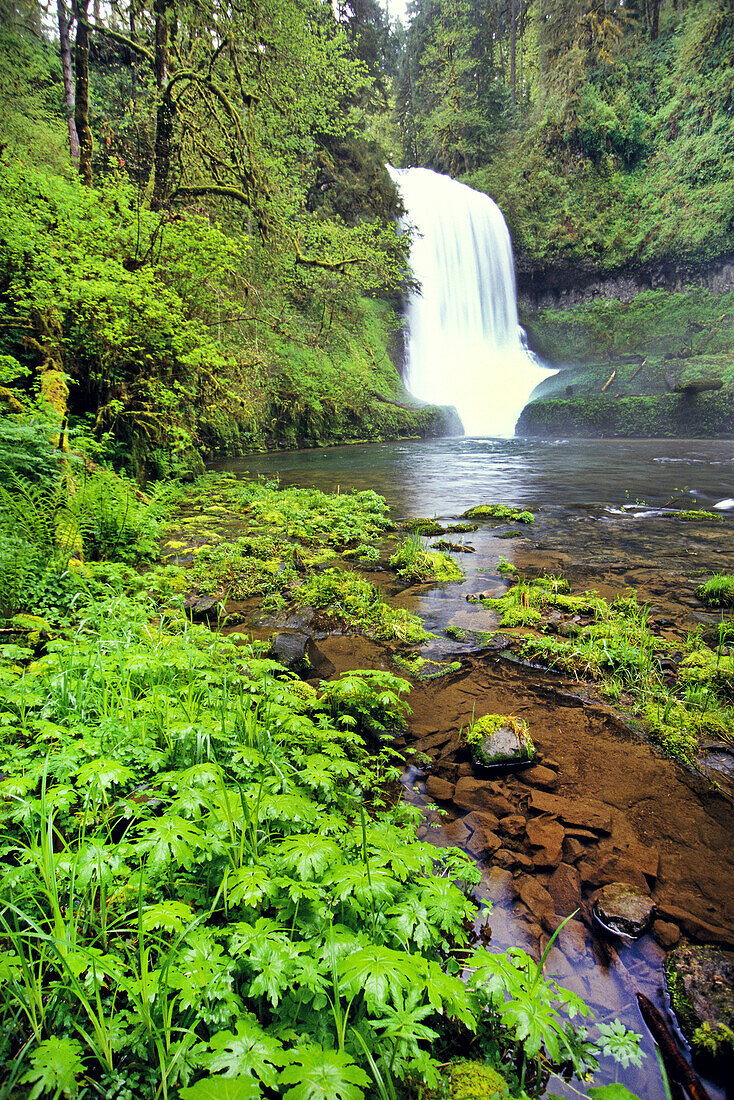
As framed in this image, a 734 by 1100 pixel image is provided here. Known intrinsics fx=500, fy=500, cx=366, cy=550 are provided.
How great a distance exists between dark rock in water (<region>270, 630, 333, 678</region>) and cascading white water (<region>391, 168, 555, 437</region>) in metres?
22.5

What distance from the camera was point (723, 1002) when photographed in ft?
5.14

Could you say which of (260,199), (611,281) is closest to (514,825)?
(260,199)

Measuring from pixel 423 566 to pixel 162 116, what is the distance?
362 inches

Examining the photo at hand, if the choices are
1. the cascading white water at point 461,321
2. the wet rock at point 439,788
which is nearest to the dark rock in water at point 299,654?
the wet rock at point 439,788

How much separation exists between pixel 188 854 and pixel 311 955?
44 centimetres

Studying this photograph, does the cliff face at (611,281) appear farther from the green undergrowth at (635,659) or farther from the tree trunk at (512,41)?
the green undergrowth at (635,659)

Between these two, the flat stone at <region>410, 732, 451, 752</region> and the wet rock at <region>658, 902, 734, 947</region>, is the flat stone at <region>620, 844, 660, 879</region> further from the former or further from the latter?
the flat stone at <region>410, 732, 451, 752</region>

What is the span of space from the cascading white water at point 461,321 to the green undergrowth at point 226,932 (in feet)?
79.7

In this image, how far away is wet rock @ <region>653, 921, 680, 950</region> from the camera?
1820 millimetres

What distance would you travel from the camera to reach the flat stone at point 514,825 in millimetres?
2291

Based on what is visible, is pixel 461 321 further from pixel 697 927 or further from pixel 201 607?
pixel 697 927

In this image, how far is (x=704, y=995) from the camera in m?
1.60

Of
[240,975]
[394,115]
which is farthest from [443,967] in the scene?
[394,115]

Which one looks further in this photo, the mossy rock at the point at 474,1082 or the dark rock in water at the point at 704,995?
the dark rock in water at the point at 704,995
